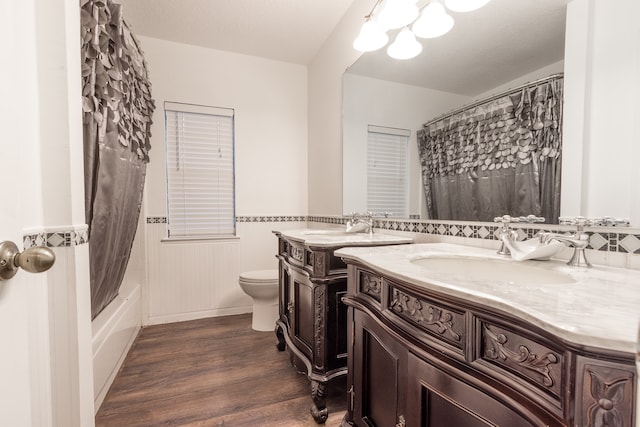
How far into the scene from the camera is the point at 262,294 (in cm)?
220

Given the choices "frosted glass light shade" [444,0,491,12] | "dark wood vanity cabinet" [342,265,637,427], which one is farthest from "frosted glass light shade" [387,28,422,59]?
"dark wood vanity cabinet" [342,265,637,427]

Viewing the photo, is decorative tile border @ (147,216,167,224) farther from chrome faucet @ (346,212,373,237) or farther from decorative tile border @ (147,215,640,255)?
chrome faucet @ (346,212,373,237)

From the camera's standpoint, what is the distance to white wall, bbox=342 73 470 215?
1441 mm

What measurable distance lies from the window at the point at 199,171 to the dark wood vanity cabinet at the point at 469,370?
6.53ft

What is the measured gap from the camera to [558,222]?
0.91m

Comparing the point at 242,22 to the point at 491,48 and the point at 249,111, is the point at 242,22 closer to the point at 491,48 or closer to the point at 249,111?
the point at 249,111

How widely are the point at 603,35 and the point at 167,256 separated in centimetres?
290

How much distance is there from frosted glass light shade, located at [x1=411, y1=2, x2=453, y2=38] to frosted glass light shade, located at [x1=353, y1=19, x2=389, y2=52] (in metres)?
0.23

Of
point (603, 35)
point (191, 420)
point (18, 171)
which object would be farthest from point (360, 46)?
point (191, 420)

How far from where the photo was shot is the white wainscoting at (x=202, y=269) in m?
2.40

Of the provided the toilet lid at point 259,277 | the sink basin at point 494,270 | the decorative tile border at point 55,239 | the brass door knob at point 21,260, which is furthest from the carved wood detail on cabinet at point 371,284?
the toilet lid at point 259,277

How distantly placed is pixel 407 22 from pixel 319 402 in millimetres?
1979

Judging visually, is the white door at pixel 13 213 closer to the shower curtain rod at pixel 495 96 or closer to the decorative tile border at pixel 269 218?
the shower curtain rod at pixel 495 96

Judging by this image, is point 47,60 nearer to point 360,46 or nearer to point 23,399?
point 23,399
